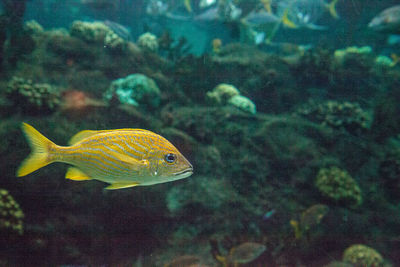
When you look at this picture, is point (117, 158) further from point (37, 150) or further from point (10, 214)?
point (10, 214)

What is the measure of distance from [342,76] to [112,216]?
842cm

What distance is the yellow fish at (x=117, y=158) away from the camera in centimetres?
125

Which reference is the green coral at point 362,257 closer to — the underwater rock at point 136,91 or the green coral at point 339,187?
the green coral at point 339,187

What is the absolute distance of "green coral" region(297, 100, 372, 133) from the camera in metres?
5.86

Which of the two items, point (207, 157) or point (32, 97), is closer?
point (32, 97)

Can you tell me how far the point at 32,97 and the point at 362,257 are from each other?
6229 millimetres

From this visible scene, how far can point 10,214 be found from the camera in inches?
118

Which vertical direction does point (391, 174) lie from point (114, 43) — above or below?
below

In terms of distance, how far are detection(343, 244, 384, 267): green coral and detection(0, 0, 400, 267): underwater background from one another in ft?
0.06

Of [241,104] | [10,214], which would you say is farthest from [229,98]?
[10,214]

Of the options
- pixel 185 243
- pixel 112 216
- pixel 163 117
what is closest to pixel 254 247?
pixel 185 243

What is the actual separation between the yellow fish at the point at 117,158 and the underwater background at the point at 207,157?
186 cm

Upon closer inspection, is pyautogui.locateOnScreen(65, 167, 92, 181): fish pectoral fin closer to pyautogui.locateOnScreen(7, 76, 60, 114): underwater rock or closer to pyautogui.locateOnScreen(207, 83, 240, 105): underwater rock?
pyautogui.locateOnScreen(7, 76, 60, 114): underwater rock

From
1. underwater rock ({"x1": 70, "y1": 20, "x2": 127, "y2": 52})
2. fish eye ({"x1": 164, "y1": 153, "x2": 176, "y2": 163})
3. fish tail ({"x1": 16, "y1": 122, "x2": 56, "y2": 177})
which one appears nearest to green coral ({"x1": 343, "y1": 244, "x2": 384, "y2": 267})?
fish eye ({"x1": 164, "y1": 153, "x2": 176, "y2": 163})
